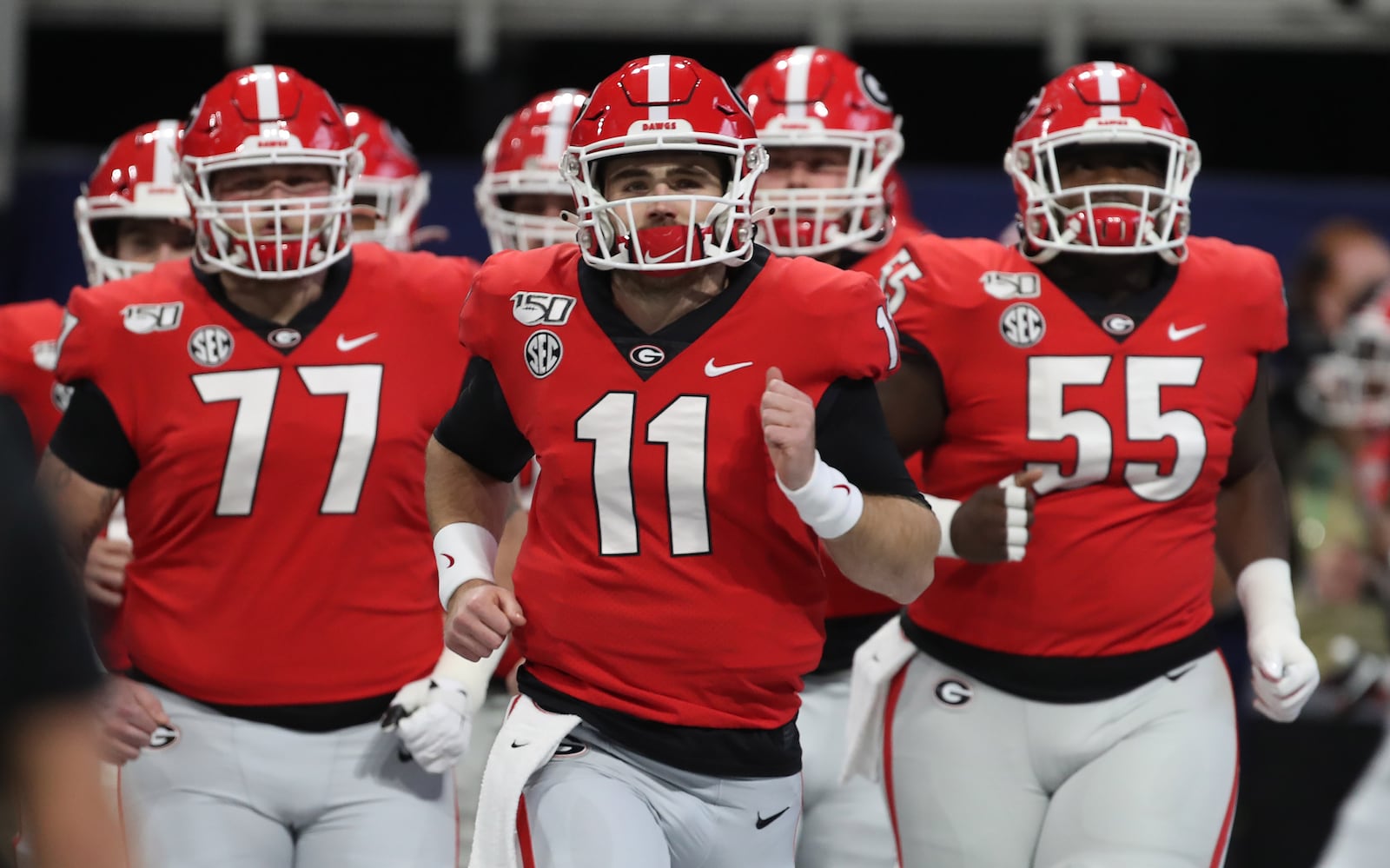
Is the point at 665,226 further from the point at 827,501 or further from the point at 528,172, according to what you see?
the point at 528,172

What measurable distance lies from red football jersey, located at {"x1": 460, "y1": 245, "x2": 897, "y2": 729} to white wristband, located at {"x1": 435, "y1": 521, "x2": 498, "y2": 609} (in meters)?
0.11

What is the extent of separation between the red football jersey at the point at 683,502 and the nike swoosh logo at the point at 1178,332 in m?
0.77

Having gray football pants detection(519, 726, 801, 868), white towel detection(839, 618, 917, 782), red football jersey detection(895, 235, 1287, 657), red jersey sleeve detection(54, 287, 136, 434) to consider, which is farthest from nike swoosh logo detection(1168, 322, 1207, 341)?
red jersey sleeve detection(54, 287, 136, 434)

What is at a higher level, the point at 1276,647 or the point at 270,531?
the point at 270,531

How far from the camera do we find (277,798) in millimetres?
3271

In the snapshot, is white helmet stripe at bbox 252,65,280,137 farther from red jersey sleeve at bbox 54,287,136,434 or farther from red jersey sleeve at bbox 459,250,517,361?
red jersey sleeve at bbox 459,250,517,361

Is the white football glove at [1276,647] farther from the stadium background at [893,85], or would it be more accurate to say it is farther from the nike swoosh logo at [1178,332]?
the stadium background at [893,85]

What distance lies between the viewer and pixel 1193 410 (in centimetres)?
341

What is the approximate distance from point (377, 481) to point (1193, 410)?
1435mm

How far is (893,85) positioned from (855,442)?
5802mm

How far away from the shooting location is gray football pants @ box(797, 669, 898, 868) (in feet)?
12.3

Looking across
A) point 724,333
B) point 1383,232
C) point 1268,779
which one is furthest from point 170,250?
point 1383,232

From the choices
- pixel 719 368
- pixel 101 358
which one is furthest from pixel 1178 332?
pixel 101 358

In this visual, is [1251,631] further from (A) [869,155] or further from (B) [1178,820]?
(A) [869,155]
